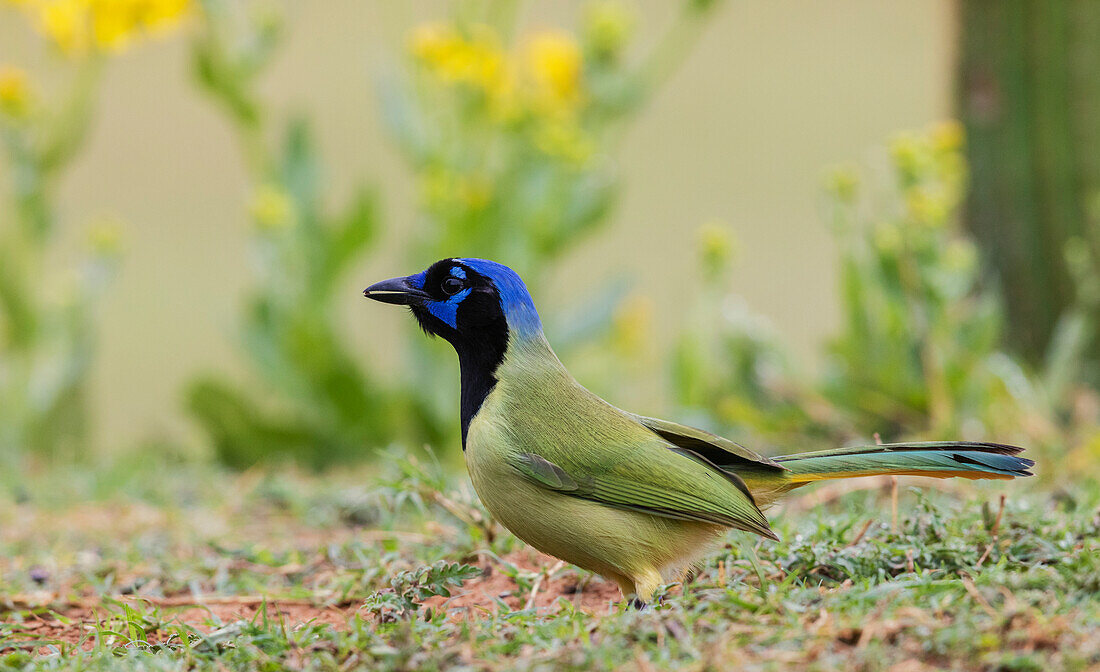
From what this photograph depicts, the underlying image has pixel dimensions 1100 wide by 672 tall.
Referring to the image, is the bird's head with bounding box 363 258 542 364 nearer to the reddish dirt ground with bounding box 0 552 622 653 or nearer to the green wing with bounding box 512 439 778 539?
the green wing with bounding box 512 439 778 539

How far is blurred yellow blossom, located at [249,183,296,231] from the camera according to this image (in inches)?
231

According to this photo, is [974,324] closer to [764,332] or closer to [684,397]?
[764,332]

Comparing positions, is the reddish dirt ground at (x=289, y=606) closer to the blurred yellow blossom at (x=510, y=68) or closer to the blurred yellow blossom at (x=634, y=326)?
the blurred yellow blossom at (x=510, y=68)

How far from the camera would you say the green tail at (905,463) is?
2246mm

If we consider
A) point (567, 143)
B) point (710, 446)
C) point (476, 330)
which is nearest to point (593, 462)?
point (710, 446)

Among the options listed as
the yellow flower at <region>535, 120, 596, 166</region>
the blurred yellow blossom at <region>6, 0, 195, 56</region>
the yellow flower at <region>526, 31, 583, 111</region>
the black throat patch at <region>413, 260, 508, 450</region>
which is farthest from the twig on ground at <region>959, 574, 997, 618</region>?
the blurred yellow blossom at <region>6, 0, 195, 56</region>

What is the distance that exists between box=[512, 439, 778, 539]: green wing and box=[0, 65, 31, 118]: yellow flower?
488 centimetres

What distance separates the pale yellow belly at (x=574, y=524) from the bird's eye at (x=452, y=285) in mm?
361

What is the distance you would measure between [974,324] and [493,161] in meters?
2.92

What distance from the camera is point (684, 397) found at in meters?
5.96

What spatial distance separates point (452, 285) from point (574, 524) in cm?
62

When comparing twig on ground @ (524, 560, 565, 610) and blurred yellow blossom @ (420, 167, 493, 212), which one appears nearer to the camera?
twig on ground @ (524, 560, 565, 610)

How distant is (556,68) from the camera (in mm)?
6164

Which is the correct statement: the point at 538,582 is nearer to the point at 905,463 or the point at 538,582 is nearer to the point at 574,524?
the point at 574,524
